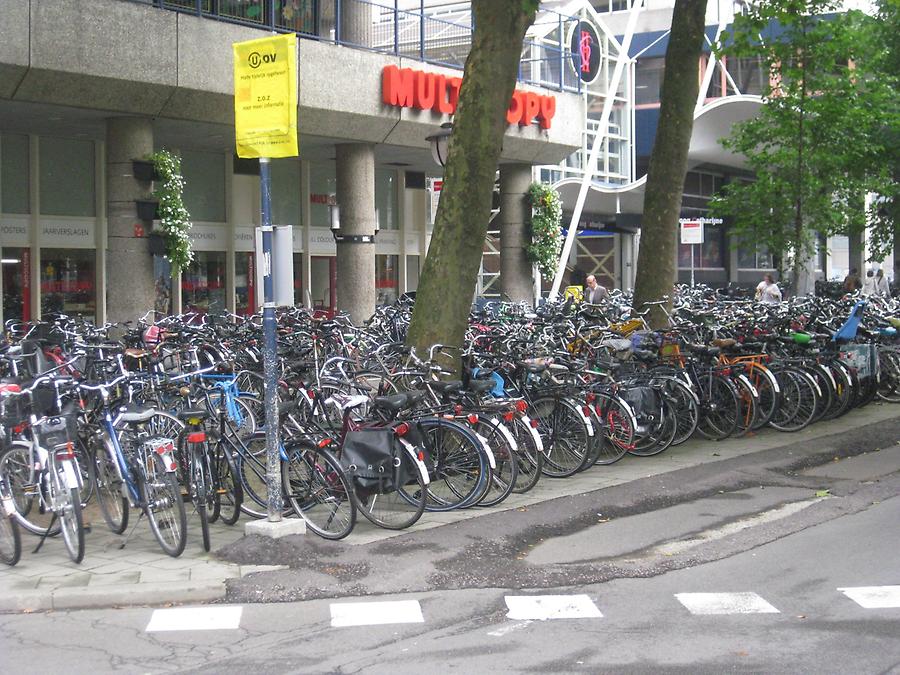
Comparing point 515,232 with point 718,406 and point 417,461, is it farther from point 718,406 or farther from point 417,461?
point 417,461

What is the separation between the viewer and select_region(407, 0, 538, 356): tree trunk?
11.1 m

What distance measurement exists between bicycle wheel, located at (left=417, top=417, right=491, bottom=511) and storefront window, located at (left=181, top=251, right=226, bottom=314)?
40.8 feet

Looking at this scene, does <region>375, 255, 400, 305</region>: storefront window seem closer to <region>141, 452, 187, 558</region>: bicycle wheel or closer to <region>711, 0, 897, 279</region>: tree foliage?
<region>711, 0, 897, 279</region>: tree foliage

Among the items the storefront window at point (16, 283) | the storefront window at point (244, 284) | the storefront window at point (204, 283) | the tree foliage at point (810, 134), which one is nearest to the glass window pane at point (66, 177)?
the storefront window at point (16, 283)

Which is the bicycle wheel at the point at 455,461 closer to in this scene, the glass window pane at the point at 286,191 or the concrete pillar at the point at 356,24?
the concrete pillar at the point at 356,24

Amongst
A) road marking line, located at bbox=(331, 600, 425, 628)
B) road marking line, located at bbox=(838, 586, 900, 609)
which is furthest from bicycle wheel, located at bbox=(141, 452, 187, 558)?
road marking line, located at bbox=(838, 586, 900, 609)

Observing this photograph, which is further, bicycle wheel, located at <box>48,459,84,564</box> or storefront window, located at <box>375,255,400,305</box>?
storefront window, located at <box>375,255,400,305</box>

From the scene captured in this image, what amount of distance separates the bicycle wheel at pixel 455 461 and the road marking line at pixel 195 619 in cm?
266

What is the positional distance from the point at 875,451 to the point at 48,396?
8530 millimetres

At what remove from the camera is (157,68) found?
1619 cm

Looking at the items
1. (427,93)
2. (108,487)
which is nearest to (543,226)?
(427,93)

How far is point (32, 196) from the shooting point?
1877 cm

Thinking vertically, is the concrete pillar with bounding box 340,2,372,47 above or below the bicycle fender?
above

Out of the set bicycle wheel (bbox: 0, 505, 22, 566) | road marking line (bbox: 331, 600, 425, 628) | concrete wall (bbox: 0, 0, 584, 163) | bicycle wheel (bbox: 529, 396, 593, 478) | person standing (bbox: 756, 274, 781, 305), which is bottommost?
road marking line (bbox: 331, 600, 425, 628)
